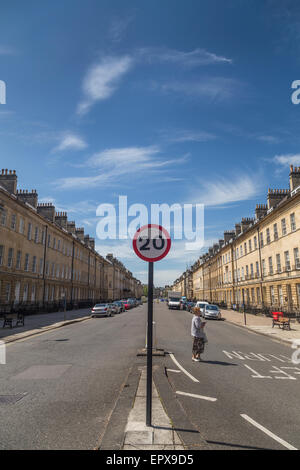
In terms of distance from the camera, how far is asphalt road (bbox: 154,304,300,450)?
434cm

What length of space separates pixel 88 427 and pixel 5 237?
29.7 metres

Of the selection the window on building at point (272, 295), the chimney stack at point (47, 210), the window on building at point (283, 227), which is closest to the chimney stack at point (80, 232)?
the chimney stack at point (47, 210)

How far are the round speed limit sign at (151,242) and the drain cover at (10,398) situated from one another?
3899 millimetres

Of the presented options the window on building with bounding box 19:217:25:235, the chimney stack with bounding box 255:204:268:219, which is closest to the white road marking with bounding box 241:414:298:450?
the window on building with bounding box 19:217:25:235

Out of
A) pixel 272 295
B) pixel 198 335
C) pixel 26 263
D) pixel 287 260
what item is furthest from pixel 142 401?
pixel 272 295

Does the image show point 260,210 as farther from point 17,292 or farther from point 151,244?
point 151,244

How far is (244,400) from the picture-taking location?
613cm

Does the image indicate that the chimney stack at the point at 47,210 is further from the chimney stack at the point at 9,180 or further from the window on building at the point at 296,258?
the window on building at the point at 296,258

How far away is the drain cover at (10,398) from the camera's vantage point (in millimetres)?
5817

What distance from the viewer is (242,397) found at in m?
6.33

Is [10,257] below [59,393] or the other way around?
the other way around

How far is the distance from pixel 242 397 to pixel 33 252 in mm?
35220

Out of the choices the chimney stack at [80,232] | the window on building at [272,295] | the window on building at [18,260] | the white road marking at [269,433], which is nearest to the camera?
the white road marking at [269,433]

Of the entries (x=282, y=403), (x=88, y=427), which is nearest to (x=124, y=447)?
(x=88, y=427)
